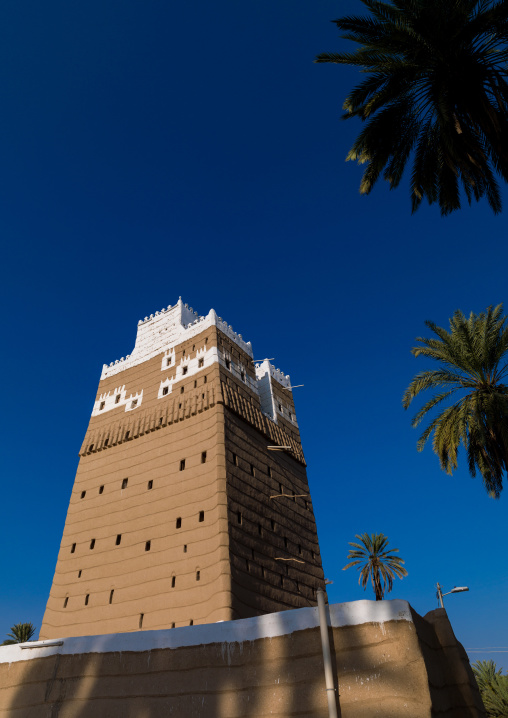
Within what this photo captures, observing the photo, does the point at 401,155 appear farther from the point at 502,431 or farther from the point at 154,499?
the point at 154,499

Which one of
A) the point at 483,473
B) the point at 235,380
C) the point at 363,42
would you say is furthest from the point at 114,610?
the point at 363,42

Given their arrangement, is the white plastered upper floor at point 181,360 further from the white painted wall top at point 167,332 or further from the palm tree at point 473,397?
the palm tree at point 473,397

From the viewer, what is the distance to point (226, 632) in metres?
8.62

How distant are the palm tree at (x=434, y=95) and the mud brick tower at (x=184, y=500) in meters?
15.0

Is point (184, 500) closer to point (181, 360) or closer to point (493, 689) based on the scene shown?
point (181, 360)

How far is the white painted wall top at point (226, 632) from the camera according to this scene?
769cm

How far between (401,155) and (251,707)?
544 inches

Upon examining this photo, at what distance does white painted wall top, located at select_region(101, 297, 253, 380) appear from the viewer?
31094mm

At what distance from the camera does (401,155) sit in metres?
15.0

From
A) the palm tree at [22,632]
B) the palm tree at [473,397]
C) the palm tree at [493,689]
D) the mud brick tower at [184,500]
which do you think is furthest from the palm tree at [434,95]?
the palm tree at [22,632]

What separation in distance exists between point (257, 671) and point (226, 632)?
793 mm

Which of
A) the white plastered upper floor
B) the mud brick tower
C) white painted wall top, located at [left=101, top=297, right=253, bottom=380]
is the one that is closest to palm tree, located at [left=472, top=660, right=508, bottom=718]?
the mud brick tower

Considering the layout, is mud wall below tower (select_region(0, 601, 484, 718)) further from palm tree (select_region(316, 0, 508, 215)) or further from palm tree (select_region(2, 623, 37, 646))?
palm tree (select_region(2, 623, 37, 646))

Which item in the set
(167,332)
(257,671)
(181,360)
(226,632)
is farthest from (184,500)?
(257,671)
